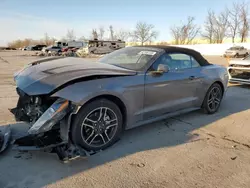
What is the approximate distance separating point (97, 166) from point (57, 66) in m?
1.64

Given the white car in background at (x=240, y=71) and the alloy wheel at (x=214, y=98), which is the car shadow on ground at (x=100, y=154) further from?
the white car in background at (x=240, y=71)

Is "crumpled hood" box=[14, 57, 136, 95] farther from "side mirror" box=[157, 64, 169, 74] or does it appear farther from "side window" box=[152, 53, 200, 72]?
"side window" box=[152, 53, 200, 72]

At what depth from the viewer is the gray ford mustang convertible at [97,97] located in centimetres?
296

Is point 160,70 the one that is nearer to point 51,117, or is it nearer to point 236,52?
point 51,117

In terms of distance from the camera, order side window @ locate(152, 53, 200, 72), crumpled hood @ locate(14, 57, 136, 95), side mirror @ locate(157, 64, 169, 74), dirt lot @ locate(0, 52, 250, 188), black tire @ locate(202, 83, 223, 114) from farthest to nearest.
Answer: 1. black tire @ locate(202, 83, 223, 114)
2. side window @ locate(152, 53, 200, 72)
3. side mirror @ locate(157, 64, 169, 74)
4. crumpled hood @ locate(14, 57, 136, 95)
5. dirt lot @ locate(0, 52, 250, 188)

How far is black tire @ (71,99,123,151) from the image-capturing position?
304 centimetres

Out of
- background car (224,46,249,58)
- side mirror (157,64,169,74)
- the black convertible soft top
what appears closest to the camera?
side mirror (157,64,169,74)

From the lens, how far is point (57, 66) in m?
3.58

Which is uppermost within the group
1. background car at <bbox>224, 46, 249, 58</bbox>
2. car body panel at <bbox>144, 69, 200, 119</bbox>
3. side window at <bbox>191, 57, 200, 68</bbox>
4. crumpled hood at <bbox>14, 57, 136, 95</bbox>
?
background car at <bbox>224, 46, 249, 58</bbox>

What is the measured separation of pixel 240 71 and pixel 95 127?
22.6ft

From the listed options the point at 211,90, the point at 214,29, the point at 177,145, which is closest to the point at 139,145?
the point at 177,145

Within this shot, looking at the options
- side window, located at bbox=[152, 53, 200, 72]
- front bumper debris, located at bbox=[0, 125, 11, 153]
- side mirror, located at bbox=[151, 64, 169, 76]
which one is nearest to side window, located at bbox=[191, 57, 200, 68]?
side window, located at bbox=[152, 53, 200, 72]

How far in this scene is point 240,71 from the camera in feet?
27.0

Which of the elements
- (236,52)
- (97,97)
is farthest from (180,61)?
(236,52)
